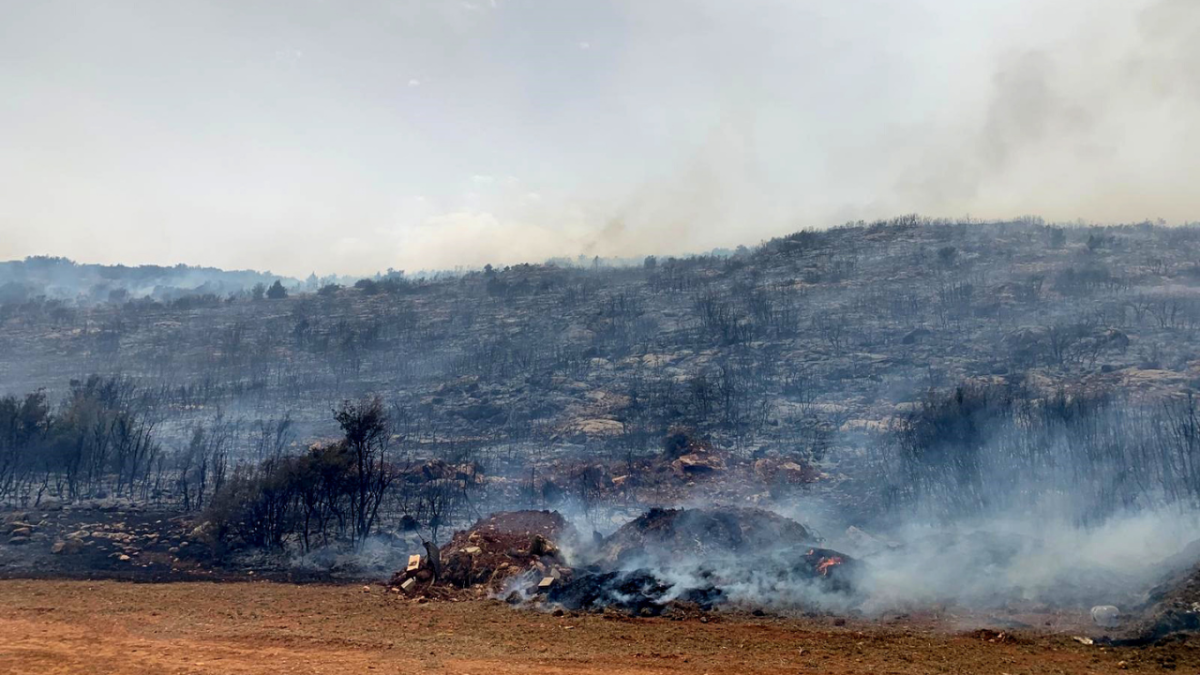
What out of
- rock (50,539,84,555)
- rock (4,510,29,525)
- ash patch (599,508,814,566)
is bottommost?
rock (50,539,84,555)

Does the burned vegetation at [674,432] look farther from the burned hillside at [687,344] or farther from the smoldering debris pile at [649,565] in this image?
the burned hillside at [687,344]

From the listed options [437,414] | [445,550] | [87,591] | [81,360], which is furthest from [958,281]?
[81,360]

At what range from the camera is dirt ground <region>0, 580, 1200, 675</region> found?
12297 millimetres

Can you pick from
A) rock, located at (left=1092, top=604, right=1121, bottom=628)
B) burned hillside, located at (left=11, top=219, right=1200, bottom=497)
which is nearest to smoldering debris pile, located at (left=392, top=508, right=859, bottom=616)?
rock, located at (left=1092, top=604, right=1121, bottom=628)

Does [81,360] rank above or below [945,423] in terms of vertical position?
above

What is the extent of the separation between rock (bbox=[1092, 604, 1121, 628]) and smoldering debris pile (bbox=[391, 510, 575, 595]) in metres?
13.3

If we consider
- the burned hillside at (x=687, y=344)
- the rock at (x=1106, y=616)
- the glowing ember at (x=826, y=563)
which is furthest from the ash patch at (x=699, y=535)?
the burned hillside at (x=687, y=344)

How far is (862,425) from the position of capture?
4134cm

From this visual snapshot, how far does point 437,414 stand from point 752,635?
40831mm

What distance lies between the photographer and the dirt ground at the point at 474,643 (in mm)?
12297

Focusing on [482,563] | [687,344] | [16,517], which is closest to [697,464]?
[482,563]

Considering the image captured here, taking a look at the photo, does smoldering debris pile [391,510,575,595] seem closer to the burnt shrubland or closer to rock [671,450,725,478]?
the burnt shrubland

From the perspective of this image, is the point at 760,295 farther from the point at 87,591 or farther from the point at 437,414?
the point at 87,591

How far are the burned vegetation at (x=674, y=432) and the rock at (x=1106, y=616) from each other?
1.90ft
